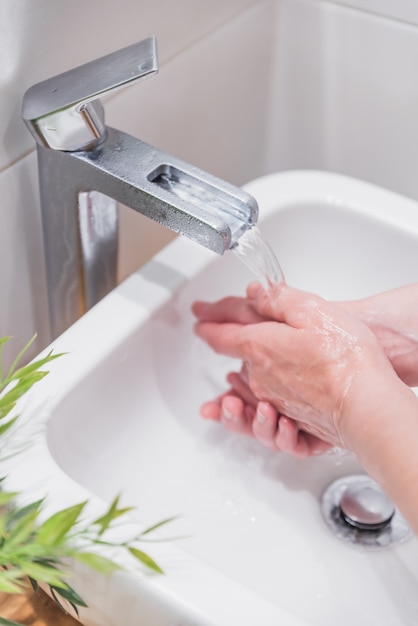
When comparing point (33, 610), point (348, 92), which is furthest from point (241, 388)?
point (348, 92)

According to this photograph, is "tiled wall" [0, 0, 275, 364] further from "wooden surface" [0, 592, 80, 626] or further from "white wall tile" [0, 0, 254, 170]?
"wooden surface" [0, 592, 80, 626]

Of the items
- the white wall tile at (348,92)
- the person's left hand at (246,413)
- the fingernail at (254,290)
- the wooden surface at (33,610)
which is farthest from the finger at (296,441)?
the white wall tile at (348,92)

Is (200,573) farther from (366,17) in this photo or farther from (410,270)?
(366,17)

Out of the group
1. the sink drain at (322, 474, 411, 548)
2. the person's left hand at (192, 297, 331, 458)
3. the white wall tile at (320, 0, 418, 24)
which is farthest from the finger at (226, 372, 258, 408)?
the white wall tile at (320, 0, 418, 24)

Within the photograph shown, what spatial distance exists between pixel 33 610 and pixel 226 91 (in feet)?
1.74

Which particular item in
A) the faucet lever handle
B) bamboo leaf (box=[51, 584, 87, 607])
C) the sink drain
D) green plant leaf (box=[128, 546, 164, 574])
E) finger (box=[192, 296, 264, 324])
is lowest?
the sink drain

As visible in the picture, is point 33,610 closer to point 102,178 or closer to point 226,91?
point 102,178

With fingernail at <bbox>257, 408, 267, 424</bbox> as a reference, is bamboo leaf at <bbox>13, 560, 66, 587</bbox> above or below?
above

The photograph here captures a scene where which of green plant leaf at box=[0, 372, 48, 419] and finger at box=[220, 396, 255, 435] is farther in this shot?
finger at box=[220, 396, 255, 435]

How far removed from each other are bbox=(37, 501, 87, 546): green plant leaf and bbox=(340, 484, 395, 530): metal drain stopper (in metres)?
0.31

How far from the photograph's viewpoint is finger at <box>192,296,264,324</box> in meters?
0.72

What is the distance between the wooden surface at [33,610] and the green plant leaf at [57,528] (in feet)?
0.54

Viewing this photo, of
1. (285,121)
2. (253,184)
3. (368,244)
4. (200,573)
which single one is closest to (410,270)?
(368,244)

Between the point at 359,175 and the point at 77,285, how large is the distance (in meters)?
0.40
